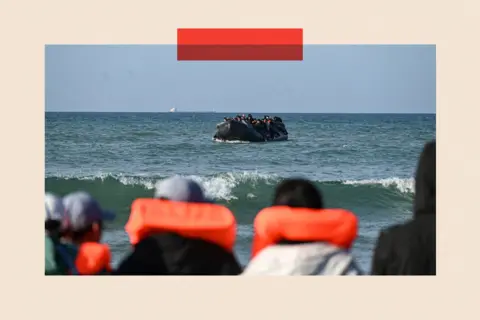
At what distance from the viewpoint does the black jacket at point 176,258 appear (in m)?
5.68

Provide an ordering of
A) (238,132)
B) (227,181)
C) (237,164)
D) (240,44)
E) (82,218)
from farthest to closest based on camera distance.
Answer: (238,132), (237,164), (227,181), (240,44), (82,218)

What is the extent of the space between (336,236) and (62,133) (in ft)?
48.4

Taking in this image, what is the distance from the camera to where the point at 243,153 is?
21969 millimetres

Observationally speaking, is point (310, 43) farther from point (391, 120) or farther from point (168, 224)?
point (391, 120)

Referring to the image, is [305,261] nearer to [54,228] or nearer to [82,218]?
[82,218]

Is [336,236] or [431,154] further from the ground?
[431,154]

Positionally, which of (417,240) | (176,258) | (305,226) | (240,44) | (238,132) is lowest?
(176,258)

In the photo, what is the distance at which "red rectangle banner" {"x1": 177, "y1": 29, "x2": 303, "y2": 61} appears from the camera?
27.3ft

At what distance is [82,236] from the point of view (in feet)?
18.4

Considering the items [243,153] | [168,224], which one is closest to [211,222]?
[168,224]

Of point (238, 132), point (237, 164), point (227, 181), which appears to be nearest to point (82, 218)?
point (227, 181)

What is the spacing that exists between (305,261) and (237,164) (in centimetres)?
1460

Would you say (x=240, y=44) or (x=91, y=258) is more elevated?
(x=240, y=44)

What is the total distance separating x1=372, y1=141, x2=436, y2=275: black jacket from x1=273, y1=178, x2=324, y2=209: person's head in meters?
0.53
